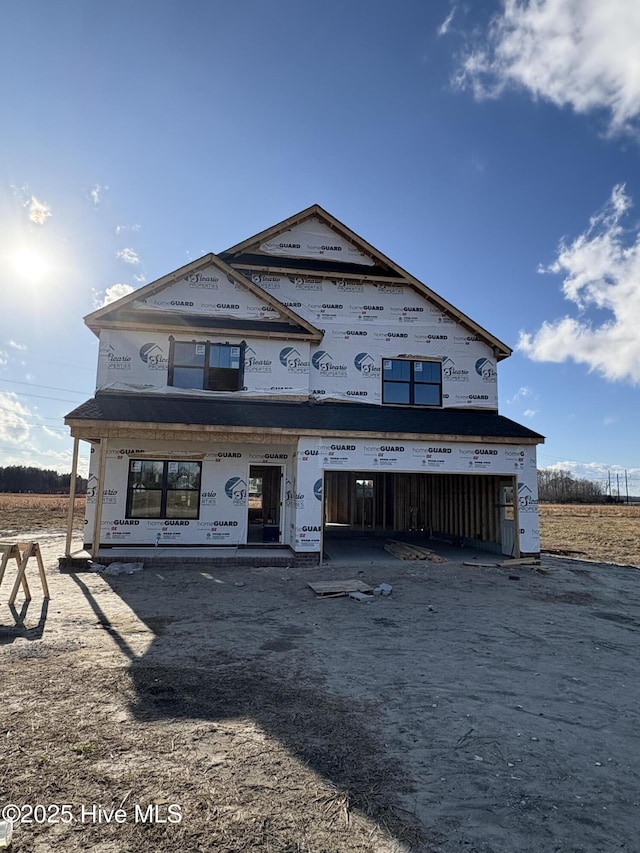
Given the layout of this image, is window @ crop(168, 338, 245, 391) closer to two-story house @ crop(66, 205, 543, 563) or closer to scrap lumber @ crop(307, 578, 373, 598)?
two-story house @ crop(66, 205, 543, 563)

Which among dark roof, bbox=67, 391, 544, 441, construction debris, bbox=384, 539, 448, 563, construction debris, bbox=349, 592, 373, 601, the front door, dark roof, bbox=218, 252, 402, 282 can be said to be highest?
dark roof, bbox=218, 252, 402, 282

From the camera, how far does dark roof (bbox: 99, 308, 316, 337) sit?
44.1 ft

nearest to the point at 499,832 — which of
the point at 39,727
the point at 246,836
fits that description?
the point at 246,836

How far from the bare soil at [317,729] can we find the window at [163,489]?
17.1 feet

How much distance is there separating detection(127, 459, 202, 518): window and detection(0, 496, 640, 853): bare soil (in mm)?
5218

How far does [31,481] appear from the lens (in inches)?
2899

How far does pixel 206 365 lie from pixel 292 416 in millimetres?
3025

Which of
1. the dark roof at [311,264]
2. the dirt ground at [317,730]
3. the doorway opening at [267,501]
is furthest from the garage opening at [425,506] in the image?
the dark roof at [311,264]

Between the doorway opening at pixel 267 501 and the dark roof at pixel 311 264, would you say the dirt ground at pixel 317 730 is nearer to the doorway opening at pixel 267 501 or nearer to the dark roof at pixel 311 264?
the doorway opening at pixel 267 501

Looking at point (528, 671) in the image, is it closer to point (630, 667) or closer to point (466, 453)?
point (630, 667)

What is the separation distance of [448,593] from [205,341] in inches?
365

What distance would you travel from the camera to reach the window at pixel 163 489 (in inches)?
517

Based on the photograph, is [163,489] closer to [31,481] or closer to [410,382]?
[410,382]

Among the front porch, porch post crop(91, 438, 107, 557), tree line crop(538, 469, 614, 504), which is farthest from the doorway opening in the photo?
tree line crop(538, 469, 614, 504)
